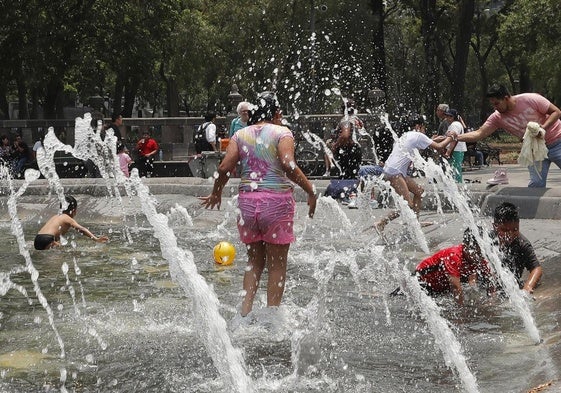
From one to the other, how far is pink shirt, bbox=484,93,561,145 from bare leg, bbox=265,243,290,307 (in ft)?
13.7

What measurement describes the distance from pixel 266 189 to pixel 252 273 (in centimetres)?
68

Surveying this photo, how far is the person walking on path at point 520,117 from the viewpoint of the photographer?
426 inches

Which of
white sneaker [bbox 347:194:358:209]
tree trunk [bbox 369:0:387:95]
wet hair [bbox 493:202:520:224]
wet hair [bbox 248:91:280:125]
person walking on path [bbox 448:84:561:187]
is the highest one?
tree trunk [bbox 369:0:387:95]

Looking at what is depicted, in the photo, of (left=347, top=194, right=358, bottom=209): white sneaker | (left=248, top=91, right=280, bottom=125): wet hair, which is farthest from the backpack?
(left=248, top=91, right=280, bottom=125): wet hair

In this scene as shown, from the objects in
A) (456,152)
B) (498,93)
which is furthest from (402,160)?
(456,152)

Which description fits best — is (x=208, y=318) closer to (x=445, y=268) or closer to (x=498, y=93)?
(x=445, y=268)

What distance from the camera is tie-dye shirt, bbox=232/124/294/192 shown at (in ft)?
24.7

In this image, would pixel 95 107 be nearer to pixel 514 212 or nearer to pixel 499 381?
pixel 514 212

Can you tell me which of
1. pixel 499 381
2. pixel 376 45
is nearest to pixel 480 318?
pixel 499 381

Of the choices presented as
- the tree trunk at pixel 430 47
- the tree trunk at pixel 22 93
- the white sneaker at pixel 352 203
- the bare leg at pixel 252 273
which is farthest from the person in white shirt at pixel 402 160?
the tree trunk at pixel 22 93

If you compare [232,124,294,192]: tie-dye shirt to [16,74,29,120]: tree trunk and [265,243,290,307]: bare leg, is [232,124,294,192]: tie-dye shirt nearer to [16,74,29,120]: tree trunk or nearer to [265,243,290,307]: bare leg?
[265,243,290,307]: bare leg

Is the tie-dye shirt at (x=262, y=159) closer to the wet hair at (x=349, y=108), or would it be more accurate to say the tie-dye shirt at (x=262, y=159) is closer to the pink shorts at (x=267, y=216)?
the pink shorts at (x=267, y=216)

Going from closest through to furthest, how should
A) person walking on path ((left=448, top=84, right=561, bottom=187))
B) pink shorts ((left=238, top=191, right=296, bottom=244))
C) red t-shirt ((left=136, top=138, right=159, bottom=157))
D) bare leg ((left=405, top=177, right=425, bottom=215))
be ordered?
pink shorts ((left=238, top=191, right=296, bottom=244)), person walking on path ((left=448, top=84, right=561, bottom=187)), bare leg ((left=405, top=177, right=425, bottom=215)), red t-shirt ((left=136, top=138, right=159, bottom=157))

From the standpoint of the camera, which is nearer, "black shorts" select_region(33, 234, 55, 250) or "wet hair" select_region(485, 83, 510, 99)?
"wet hair" select_region(485, 83, 510, 99)
